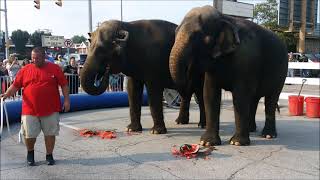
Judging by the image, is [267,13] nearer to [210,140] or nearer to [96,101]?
[96,101]

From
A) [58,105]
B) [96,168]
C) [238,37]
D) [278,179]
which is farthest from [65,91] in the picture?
[278,179]

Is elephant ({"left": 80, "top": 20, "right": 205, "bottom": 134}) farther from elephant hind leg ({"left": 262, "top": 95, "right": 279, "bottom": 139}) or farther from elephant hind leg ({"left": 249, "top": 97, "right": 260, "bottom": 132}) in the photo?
elephant hind leg ({"left": 262, "top": 95, "right": 279, "bottom": 139})

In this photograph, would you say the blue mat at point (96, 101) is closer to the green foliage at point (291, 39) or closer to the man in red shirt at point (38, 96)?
the man in red shirt at point (38, 96)

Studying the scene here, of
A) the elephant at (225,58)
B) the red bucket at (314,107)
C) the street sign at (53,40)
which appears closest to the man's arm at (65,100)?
the elephant at (225,58)

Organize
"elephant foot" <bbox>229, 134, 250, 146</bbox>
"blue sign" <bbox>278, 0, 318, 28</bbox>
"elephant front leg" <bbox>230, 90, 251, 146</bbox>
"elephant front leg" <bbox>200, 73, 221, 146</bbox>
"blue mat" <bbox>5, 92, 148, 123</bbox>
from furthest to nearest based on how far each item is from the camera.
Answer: "blue sign" <bbox>278, 0, 318, 28</bbox>
"blue mat" <bbox>5, 92, 148, 123</bbox>
"elephant foot" <bbox>229, 134, 250, 146</bbox>
"elephant front leg" <bbox>200, 73, 221, 146</bbox>
"elephant front leg" <bbox>230, 90, 251, 146</bbox>

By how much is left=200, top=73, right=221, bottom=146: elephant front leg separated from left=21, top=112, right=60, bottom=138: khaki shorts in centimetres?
267

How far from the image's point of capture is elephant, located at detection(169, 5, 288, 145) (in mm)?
7066

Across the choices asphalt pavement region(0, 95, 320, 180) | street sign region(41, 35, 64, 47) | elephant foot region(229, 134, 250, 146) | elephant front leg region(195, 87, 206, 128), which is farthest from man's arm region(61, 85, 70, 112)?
street sign region(41, 35, 64, 47)

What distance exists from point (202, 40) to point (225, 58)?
511 mm

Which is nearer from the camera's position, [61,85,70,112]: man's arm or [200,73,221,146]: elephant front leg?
[61,85,70,112]: man's arm

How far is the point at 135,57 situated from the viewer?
8.37m

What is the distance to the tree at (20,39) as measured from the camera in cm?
7681

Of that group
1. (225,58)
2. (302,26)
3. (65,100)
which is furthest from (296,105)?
(302,26)

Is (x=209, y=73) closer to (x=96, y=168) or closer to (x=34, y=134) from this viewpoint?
(x=96, y=168)
